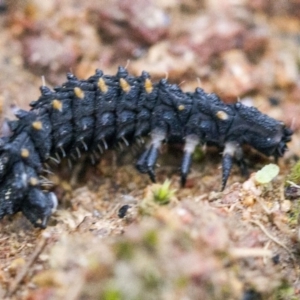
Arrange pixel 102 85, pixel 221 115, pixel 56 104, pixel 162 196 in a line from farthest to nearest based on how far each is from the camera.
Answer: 1. pixel 221 115
2. pixel 102 85
3. pixel 56 104
4. pixel 162 196

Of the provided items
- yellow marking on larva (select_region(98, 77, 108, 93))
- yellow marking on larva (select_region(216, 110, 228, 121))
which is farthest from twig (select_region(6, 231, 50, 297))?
yellow marking on larva (select_region(216, 110, 228, 121))

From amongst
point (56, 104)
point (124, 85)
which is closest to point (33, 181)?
point (56, 104)

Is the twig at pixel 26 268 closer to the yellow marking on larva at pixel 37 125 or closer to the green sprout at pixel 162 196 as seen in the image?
the green sprout at pixel 162 196

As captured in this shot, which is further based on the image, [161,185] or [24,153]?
A: [24,153]

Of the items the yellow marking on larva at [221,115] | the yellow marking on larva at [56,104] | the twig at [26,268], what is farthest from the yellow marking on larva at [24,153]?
the yellow marking on larva at [221,115]

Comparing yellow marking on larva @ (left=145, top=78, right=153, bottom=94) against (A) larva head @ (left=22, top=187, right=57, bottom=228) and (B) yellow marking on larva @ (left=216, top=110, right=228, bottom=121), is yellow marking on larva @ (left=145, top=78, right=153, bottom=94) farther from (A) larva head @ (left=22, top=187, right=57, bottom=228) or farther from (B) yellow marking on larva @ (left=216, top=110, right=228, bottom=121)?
(A) larva head @ (left=22, top=187, right=57, bottom=228)

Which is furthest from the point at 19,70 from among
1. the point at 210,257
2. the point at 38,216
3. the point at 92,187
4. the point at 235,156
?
the point at 210,257

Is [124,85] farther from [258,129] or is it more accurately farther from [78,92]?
[258,129]
